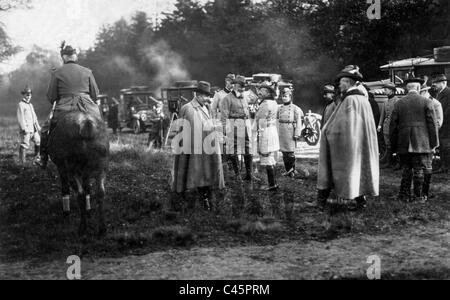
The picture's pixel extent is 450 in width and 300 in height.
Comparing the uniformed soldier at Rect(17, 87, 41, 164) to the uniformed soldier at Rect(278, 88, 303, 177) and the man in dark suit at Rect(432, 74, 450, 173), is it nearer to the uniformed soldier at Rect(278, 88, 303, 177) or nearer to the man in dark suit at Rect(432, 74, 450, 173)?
the uniformed soldier at Rect(278, 88, 303, 177)

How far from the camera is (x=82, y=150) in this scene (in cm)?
667

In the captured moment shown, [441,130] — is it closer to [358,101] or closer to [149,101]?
[358,101]

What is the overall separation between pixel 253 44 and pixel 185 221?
28.9 meters

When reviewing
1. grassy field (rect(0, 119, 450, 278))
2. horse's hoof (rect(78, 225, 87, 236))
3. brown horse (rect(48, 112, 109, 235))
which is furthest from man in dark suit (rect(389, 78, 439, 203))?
horse's hoof (rect(78, 225, 87, 236))

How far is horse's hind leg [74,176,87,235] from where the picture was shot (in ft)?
21.2

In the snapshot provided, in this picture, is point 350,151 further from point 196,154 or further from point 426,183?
point 196,154

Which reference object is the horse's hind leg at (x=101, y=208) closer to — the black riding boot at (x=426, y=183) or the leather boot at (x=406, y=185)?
the leather boot at (x=406, y=185)

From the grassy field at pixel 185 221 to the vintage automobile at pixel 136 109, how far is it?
56.2 feet

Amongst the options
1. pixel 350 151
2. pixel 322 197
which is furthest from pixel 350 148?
pixel 322 197

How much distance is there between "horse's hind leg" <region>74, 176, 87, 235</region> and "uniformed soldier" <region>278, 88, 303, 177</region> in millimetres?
5030

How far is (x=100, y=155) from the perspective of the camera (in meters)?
6.78

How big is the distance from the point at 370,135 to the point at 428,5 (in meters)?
18.5
